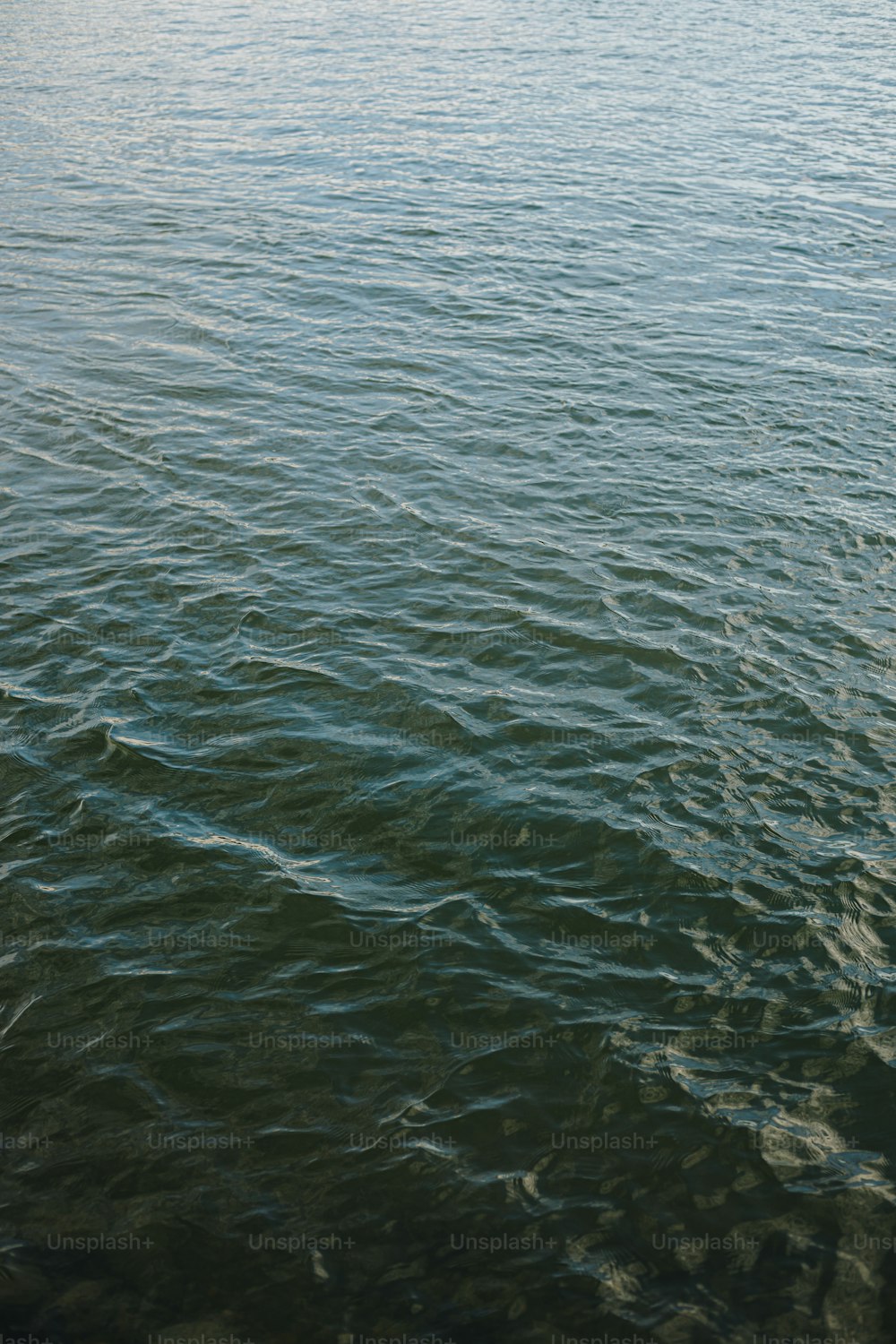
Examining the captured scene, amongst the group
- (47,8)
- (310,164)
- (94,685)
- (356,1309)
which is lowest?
(356,1309)

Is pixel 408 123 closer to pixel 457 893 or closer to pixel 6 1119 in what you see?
pixel 457 893

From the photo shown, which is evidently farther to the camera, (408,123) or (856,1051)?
(408,123)

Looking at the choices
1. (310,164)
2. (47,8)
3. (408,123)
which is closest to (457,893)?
(310,164)

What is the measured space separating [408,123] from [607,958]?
36599 mm

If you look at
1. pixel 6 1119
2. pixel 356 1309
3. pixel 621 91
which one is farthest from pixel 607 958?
pixel 621 91

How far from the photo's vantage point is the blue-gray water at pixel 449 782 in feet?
27.1

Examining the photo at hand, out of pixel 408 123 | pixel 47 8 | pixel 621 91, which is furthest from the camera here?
pixel 47 8

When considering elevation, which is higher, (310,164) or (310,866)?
(310,164)

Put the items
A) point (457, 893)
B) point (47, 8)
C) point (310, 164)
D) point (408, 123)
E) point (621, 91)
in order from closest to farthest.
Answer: point (457, 893), point (310, 164), point (408, 123), point (621, 91), point (47, 8)

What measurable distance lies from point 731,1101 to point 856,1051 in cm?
135

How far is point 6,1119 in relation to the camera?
29.6 feet

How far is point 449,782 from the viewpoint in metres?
12.5

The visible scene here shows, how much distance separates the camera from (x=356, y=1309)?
778 centimetres

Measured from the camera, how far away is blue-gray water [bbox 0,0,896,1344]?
325 inches
